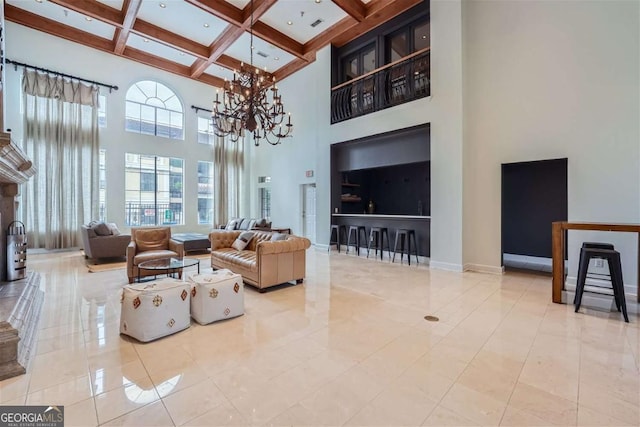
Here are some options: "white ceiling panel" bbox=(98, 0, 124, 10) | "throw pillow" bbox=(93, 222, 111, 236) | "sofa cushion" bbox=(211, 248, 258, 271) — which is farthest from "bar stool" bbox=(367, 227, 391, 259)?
"white ceiling panel" bbox=(98, 0, 124, 10)

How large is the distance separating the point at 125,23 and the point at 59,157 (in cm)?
379

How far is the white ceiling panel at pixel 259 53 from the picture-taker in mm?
8070

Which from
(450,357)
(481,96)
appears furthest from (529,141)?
(450,357)

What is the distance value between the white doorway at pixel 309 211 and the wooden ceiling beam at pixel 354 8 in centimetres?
456

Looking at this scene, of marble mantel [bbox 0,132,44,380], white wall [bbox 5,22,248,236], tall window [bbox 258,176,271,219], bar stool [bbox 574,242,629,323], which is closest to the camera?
marble mantel [bbox 0,132,44,380]

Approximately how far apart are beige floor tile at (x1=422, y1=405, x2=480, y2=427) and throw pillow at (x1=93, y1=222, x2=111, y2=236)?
7.00m

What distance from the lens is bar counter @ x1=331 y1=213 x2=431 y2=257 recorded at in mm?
6270

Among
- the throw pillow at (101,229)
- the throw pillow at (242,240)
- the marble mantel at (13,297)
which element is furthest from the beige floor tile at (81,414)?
the throw pillow at (101,229)

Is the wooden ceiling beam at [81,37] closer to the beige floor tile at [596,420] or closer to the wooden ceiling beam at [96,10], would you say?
the wooden ceiling beam at [96,10]

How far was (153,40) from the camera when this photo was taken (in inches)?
303

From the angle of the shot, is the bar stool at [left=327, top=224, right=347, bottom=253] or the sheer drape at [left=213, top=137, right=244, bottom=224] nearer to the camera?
the bar stool at [left=327, top=224, right=347, bottom=253]

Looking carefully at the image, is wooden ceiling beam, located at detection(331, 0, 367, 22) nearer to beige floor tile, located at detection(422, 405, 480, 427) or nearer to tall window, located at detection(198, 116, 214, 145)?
tall window, located at detection(198, 116, 214, 145)

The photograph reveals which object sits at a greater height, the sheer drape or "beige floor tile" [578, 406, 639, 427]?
the sheer drape

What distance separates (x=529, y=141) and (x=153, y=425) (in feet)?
20.2
